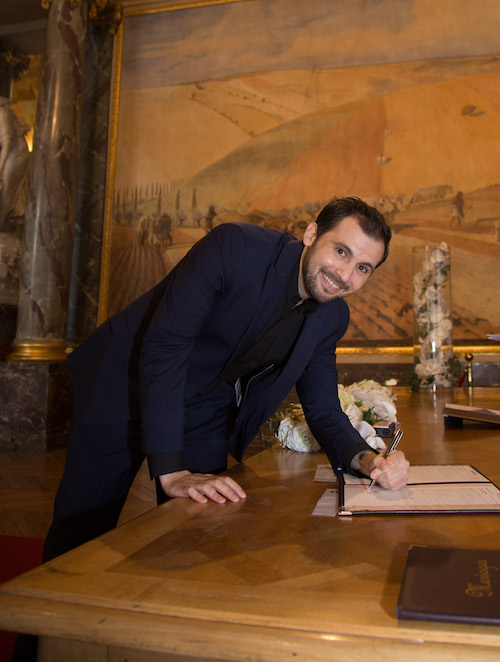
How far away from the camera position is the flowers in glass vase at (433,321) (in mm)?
3762

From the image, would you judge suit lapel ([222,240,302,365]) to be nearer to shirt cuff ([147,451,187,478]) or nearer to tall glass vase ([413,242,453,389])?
shirt cuff ([147,451,187,478])

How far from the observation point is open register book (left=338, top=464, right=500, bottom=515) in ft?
3.43

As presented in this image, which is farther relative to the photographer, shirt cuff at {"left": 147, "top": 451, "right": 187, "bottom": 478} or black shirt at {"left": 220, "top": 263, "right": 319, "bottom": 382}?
black shirt at {"left": 220, "top": 263, "right": 319, "bottom": 382}

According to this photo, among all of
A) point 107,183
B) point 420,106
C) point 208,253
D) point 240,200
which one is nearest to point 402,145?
point 420,106

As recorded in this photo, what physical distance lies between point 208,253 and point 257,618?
1.07 metres

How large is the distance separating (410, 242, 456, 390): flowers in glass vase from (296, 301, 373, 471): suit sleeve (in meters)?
2.07

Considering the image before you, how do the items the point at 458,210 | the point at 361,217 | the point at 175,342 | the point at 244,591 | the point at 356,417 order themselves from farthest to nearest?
the point at 458,210 → the point at 356,417 → the point at 361,217 → the point at 175,342 → the point at 244,591

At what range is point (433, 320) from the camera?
3744mm

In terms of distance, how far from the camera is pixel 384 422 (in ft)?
6.72

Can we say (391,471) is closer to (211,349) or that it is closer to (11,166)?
(211,349)

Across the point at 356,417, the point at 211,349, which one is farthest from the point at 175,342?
the point at 356,417

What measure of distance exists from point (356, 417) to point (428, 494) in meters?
0.70

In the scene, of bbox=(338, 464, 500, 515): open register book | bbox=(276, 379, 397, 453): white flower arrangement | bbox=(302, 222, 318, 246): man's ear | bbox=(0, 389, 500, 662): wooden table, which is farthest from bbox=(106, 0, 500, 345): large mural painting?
bbox=(0, 389, 500, 662): wooden table

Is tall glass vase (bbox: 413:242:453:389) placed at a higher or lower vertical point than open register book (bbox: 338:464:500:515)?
higher
